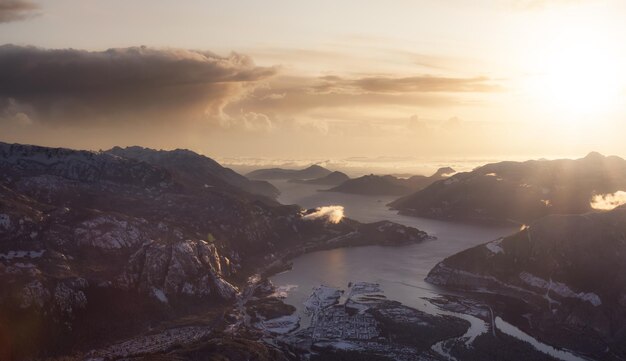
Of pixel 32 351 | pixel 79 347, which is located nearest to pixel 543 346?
pixel 79 347

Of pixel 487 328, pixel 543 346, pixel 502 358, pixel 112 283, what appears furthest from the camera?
pixel 112 283

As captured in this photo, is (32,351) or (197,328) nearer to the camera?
(32,351)

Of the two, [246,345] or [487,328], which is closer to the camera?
[246,345]

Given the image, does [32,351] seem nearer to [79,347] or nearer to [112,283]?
[79,347]

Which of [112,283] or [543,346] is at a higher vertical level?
[112,283]

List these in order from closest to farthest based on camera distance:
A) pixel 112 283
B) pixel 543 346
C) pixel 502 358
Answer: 1. pixel 502 358
2. pixel 543 346
3. pixel 112 283

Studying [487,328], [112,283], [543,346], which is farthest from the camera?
[112,283]

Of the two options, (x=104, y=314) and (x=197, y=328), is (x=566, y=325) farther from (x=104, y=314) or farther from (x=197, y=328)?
(x=104, y=314)

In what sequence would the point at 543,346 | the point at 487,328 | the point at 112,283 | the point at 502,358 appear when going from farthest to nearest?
the point at 112,283
the point at 487,328
the point at 543,346
the point at 502,358

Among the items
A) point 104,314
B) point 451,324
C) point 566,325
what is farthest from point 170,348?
point 566,325
